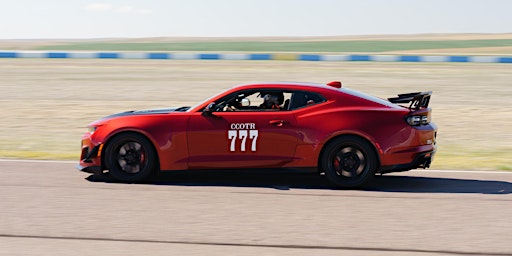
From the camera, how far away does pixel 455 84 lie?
31.4m

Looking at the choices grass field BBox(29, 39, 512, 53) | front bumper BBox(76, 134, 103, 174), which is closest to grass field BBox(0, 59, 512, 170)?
front bumper BBox(76, 134, 103, 174)

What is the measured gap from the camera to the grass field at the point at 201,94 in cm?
1462

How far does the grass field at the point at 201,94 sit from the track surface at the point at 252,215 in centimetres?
257

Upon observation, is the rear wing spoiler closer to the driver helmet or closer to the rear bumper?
the rear bumper

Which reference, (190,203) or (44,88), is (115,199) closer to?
(190,203)

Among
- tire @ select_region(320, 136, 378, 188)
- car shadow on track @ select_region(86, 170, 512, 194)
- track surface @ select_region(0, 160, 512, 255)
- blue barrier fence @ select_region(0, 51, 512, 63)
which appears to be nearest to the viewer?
track surface @ select_region(0, 160, 512, 255)

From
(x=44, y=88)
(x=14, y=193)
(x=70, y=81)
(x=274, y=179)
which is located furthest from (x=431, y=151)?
(x=70, y=81)

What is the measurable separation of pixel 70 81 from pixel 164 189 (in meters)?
23.9

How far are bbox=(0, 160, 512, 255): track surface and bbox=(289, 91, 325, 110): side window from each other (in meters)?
0.91

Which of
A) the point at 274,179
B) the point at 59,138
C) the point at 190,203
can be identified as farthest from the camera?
the point at 59,138

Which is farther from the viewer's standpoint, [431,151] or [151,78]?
[151,78]

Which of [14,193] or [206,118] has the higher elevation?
[206,118]

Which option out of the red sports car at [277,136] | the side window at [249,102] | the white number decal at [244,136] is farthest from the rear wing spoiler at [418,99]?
the white number decal at [244,136]

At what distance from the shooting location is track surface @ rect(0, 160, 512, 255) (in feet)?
21.7
